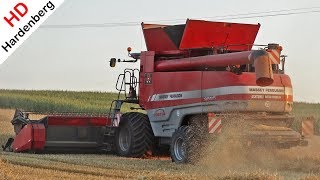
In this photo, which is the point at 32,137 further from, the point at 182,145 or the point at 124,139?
the point at 182,145

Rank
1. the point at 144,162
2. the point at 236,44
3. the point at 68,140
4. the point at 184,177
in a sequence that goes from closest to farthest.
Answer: the point at 184,177, the point at 144,162, the point at 236,44, the point at 68,140

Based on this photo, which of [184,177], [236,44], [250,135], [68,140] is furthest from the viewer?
[68,140]

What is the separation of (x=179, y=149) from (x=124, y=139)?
2.77 m

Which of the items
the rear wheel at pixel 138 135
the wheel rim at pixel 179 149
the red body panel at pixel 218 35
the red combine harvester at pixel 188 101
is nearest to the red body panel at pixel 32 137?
the red combine harvester at pixel 188 101

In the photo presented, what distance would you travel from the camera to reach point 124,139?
57.3ft

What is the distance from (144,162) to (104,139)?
3361mm

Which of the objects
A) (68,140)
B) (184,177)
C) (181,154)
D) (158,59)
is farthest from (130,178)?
(68,140)

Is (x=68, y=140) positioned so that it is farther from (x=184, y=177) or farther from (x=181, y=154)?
(x=184, y=177)

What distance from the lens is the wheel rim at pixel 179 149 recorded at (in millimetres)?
14795

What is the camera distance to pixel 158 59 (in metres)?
16.6

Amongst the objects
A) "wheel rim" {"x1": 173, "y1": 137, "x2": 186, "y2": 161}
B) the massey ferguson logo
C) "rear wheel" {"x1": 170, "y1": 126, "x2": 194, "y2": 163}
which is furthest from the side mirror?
"wheel rim" {"x1": 173, "y1": 137, "x2": 186, "y2": 161}

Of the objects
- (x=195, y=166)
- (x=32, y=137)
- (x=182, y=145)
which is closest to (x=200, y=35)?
(x=182, y=145)

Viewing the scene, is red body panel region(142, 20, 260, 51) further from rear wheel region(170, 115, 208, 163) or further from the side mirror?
rear wheel region(170, 115, 208, 163)

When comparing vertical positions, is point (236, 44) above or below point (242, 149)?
above
